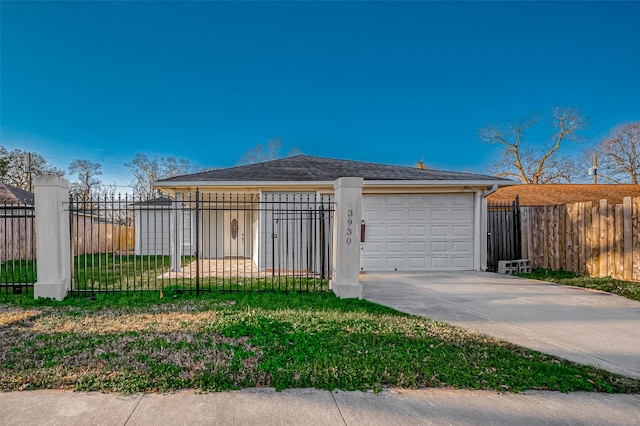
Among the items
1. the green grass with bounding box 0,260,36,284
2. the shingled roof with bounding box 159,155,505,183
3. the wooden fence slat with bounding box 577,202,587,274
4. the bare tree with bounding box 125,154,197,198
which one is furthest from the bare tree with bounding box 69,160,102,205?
the wooden fence slat with bounding box 577,202,587,274

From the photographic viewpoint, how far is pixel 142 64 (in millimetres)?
14680

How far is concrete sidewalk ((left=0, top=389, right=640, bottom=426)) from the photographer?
2416 mm

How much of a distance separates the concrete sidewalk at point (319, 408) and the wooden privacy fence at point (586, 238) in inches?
268

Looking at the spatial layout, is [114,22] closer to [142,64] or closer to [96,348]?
[142,64]

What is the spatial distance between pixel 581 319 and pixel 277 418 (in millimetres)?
4986

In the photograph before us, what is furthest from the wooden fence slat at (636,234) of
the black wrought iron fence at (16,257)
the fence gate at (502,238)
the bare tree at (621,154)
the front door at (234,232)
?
the bare tree at (621,154)

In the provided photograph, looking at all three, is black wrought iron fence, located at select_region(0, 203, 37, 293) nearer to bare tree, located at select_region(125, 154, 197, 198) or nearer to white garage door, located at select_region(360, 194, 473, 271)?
white garage door, located at select_region(360, 194, 473, 271)

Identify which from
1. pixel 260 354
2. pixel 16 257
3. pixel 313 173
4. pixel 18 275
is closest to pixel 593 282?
pixel 313 173

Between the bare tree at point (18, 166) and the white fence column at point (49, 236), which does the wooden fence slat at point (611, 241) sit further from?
the bare tree at point (18, 166)

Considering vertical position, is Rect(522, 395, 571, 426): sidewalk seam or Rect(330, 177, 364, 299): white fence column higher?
Rect(330, 177, 364, 299): white fence column

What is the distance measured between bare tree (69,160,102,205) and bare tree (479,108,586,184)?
33664 mm

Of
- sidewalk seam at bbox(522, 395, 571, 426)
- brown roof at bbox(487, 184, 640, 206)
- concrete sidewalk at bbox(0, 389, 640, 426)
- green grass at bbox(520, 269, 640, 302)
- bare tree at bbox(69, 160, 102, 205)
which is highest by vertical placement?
bare tree at bbox(69, 160, 102, 205)

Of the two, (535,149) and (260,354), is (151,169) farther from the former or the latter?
(535,149)

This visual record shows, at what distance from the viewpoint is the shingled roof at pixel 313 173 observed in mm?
9742
